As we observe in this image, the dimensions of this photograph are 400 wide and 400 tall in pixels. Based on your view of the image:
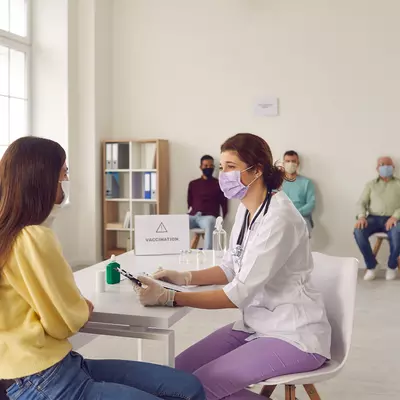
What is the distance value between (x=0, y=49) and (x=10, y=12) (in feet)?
1.56

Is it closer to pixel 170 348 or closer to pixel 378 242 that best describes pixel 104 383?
pixel 170 348

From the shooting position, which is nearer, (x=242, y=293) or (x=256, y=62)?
(x=242, y=293)

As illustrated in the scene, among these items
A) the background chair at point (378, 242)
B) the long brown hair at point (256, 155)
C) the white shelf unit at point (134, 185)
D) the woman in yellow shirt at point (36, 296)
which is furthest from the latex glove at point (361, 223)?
the woman in yellow shirt at point (36, 296)

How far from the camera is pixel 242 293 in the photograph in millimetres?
1857

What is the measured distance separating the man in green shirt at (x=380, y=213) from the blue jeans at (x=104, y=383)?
439 cm

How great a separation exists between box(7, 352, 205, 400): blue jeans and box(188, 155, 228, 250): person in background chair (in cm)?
451

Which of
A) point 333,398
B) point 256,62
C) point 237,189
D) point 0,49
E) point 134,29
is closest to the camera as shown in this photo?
point 237,189

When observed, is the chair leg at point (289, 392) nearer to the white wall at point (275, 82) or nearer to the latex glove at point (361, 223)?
the latex glove at point (361, 223)

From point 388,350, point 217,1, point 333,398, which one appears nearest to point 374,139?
point 217,1

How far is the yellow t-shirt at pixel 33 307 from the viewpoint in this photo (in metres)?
1.38

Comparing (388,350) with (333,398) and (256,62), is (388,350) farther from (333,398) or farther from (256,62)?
(256,62)

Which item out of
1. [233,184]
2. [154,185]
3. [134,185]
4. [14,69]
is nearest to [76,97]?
[14,69]

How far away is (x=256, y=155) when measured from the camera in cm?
206

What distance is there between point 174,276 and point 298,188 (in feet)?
13.4
